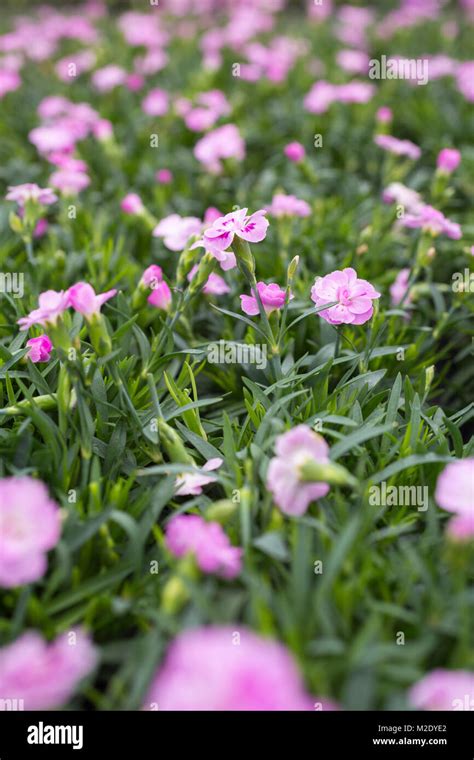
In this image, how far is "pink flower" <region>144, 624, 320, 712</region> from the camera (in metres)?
0.76

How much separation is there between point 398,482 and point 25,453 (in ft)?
2.21

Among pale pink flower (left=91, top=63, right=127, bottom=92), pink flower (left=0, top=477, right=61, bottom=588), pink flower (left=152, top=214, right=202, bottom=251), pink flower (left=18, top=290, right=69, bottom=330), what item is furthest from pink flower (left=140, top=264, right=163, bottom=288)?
pale pink flower (left=91, top=63, right=127, bottom=92)

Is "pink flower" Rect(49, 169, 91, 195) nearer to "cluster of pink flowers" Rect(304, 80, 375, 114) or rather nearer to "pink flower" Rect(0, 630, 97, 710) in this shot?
"cluster of pink flowers" Rect(304, 80, 375, 114)

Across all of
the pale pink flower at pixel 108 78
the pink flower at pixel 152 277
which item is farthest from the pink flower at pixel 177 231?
the pale pink flower at pixel 108 78

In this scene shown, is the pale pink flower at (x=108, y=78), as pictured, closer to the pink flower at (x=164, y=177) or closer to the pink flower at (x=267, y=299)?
the pink flower at (x=164, y=177)

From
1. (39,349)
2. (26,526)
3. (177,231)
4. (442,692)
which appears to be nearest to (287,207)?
(177,231)

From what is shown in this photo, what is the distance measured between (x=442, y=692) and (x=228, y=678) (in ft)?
0.91

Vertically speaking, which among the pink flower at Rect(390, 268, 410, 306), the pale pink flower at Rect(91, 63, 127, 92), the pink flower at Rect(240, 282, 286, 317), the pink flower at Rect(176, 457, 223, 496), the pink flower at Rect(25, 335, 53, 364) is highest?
the pale pink flower at Rect(91, 63, 127, 92)

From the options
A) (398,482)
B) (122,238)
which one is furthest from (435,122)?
(398,482)

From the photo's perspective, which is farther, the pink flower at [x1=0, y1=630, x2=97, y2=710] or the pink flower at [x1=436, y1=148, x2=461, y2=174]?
the pink flower at [x1=436, y1=148, x2=461, y2=174]

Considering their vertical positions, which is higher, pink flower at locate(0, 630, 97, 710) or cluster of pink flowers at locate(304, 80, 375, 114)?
cluster of pink flowers at locate(304, 80, 375, 114)

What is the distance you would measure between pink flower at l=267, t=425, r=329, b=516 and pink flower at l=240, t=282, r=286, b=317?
0.37 meters
